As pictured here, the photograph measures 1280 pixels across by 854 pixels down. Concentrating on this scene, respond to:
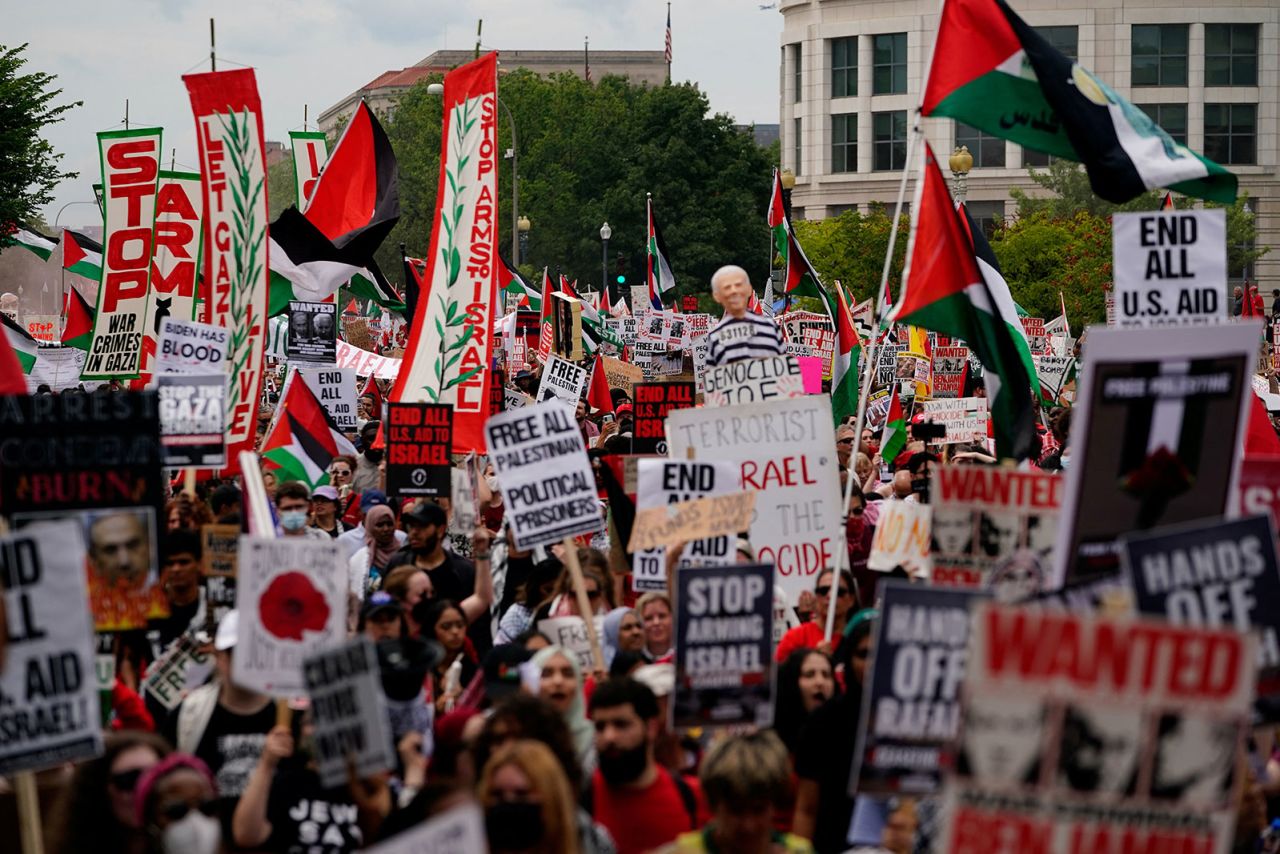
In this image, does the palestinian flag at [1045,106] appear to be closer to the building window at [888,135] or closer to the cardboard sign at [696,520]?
the cardboard sign at [696,520]

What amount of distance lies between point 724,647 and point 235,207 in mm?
8423

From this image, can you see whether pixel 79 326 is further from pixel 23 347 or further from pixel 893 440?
pixel 893 440

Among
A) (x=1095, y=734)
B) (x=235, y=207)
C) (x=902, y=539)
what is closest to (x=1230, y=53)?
(x=235, y=207)

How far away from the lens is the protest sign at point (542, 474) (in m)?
9.42

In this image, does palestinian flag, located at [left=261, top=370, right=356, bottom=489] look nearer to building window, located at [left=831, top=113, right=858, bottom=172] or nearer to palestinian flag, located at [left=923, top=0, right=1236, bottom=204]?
palestinian flag, located at [left=923, top=0, right=1236, bottom=204]

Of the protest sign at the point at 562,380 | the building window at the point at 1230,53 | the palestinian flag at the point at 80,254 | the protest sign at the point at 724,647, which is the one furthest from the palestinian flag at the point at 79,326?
the building window at the point at 1230,53

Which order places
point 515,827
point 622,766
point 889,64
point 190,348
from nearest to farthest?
1. point 515,827
2. point 622,766
3. point 190,348
4. point 889,64

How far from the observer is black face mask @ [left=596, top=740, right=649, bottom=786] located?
20.0 ft

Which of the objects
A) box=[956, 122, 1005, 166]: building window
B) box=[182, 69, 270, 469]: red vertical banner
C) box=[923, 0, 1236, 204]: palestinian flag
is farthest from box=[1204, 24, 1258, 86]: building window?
box=[923, 0, 1236, 204]: palestinian flag

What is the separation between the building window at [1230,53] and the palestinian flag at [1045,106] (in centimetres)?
8060

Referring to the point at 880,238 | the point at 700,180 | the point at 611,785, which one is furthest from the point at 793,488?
the point at 700,180

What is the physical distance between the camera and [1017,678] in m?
4.02

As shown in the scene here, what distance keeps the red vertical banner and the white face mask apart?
8.98 m

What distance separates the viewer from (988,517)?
6711 mm
